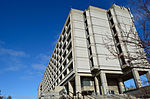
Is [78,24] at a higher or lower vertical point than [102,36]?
higher

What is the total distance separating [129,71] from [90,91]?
9929 mm

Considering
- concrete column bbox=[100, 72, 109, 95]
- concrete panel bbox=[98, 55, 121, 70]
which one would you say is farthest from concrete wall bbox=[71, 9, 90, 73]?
concrete column bbox=[100, 72, 109, 95]

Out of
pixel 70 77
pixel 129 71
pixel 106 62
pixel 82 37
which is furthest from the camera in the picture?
pixel 82 37

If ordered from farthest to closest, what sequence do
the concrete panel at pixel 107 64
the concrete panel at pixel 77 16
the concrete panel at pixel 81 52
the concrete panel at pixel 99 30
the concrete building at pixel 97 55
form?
the concrete panel at pixel 77 16, the concrete panel at pixel 99 30, the concrete panel at pixel 81 52, the concrete panel at pixel 107 64, the concrete building at pixel 97 55

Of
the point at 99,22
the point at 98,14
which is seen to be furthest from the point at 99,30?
the point at 98,14

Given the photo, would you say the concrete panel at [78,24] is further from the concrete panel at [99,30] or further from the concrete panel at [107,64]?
the concrete panel at [107,64]

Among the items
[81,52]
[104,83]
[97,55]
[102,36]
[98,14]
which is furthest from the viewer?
[98,14]

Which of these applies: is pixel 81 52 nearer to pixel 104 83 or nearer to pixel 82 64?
pixel 82 64

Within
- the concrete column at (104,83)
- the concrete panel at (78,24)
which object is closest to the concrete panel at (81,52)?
the concrete column at (104,83)

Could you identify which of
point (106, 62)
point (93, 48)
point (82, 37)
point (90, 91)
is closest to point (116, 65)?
point (106, 62)

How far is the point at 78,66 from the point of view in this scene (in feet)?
93.1

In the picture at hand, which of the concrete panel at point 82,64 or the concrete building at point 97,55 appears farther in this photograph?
the concrete panel at point 82,64

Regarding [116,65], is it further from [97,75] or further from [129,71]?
[97,75]

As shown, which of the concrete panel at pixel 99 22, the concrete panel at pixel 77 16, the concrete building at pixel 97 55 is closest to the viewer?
the concrete building at pixel 97 55
